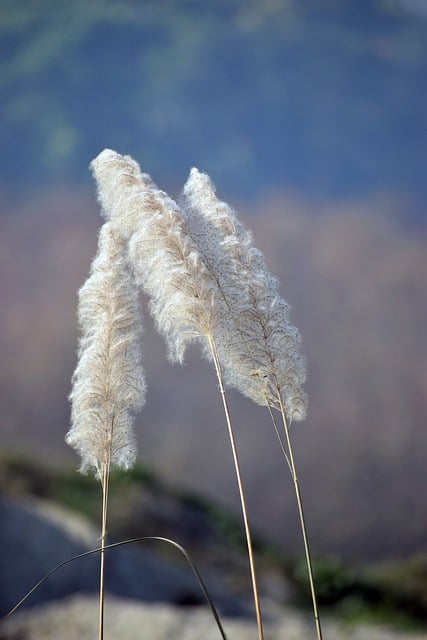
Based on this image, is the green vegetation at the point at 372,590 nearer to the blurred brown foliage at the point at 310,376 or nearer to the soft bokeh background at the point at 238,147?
the blurred brown foliage at the point at 310,376

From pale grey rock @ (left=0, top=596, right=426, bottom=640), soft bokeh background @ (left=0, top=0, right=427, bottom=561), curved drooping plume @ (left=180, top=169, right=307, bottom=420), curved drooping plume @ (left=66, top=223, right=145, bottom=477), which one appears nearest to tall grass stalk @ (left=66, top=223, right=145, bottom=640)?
curved drooping plume @ (left=66, top=223, right=145, bottom=477)

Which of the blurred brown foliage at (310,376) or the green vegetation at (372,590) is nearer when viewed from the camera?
the green vegetation at (372,590)

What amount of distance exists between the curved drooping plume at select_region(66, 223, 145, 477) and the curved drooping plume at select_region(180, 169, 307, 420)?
0.70ft

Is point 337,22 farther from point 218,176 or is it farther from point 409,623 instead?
point 409,623

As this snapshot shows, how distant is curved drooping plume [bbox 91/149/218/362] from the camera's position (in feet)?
4.57

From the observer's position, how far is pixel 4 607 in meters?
→ 3.30

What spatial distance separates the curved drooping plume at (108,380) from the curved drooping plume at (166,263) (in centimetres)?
8

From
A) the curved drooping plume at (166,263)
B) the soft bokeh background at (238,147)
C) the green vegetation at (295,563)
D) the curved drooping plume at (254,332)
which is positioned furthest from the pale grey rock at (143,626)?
the curved drooping plume at (166,263)

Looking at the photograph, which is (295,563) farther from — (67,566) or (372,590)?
(67,566)

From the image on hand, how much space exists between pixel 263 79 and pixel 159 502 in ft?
9.36

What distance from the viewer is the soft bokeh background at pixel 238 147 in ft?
13.8

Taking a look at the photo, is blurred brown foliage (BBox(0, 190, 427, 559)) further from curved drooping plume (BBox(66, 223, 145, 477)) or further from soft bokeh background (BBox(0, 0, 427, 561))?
curved drooping plume (BBox(66, 223, 145, 477))

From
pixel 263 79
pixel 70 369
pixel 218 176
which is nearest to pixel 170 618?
pixel 70 369

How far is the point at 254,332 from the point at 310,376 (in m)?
2.72
